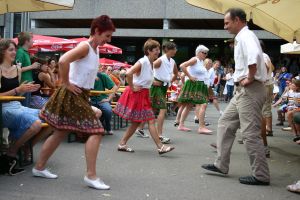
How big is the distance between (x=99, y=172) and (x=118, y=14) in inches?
1183

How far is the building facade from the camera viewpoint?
33406mm

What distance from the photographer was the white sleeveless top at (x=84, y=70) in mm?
4781

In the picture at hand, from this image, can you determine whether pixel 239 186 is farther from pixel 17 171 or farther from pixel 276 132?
pixel 276 132

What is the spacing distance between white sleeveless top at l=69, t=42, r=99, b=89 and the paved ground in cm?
112

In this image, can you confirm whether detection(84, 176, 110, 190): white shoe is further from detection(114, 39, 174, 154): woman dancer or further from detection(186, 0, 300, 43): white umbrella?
detection(186, 0, 300, 43): white umbrella

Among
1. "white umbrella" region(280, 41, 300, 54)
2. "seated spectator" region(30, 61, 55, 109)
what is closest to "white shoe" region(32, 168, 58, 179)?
"seated spectator" region(30, 61, 55, 109)

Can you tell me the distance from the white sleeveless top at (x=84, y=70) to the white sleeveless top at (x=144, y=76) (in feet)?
7.02

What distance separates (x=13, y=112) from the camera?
545 centimetres

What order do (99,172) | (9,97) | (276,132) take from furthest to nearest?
(276,132) → (99,172) → (9,97)

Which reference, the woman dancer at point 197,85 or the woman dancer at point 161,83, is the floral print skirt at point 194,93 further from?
the woman dancer at point 161,83

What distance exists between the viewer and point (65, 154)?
21.9 ft

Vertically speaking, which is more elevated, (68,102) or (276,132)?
(68,102)

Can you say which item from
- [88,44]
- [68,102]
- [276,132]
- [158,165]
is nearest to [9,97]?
[68,102]

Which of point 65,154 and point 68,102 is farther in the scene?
point 65,154
